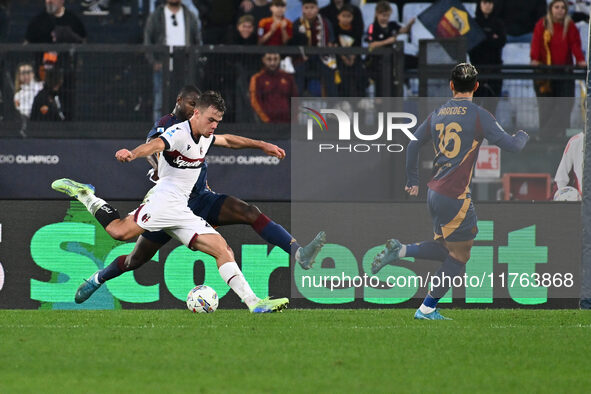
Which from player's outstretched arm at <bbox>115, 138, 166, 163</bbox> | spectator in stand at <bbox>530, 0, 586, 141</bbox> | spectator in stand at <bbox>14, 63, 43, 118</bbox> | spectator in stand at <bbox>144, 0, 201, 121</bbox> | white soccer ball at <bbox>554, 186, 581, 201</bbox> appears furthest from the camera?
spectator in stand at <bbox>530, 0, 586, 141</bbox>

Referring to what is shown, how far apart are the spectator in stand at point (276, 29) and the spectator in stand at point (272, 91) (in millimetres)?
1517

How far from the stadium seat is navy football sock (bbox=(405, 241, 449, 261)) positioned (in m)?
6.71

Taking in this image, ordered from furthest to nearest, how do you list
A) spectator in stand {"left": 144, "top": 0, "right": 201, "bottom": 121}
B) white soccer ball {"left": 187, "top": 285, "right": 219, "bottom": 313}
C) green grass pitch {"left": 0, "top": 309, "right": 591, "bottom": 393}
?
spectator in stand {"left": 144, "top": 0, "right": 201, "bottom": 121} → white soccer ball {"left": 187, "top": 285, "right": 219, "bottom": 313} → green grass pitch {"left": 0, "top": 309, "right": 591, "bottom": 393}

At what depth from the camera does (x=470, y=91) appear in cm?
1102

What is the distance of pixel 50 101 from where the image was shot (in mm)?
14773

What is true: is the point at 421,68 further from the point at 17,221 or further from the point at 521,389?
the point at 521,389

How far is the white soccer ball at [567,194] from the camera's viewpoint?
13.2m

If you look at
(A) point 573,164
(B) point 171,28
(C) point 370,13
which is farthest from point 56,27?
(A) point 573,164

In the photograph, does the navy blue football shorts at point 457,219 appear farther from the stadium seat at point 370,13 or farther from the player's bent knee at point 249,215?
the stadium seat at point 370,13

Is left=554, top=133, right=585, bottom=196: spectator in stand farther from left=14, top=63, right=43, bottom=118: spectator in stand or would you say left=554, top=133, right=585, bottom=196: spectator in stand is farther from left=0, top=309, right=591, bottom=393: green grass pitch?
left=14, top=63, right=43, bottom=118: spectator in stand

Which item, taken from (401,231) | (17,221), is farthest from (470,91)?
(17,221)

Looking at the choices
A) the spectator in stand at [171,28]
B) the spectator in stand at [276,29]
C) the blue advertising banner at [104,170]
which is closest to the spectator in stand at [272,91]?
the blue advertising banner at [104,170]

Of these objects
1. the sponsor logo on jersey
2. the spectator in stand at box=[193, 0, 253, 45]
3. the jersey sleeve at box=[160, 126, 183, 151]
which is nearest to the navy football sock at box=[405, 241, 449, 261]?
the sponsor logo on jersey

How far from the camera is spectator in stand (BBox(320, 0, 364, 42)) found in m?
17.0
